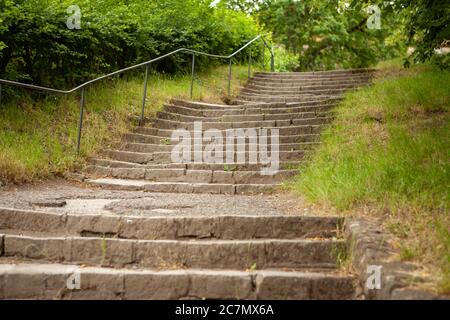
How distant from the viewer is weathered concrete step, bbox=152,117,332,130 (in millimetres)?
8273

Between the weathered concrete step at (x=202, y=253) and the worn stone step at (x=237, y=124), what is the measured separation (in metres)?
4.28

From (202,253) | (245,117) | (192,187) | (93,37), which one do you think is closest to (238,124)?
(245,117)

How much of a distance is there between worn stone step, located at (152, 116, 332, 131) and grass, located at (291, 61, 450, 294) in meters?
0.43

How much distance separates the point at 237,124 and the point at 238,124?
2 centimetres

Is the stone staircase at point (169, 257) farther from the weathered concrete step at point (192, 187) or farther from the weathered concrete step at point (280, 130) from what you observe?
the weathered concrete step at point (280, 130)

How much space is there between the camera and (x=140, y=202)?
18.5 feet

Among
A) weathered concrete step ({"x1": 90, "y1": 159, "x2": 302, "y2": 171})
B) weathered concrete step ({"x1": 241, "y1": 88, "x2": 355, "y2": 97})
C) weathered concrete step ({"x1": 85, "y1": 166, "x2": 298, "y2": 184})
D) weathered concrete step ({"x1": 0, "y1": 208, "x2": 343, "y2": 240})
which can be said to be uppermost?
weathered concrete step ({"x1": 241, "y1": 88, "x2": 355, "y2": 97})

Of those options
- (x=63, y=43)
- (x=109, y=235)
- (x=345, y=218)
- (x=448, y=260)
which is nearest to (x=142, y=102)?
(x=63, y=43)

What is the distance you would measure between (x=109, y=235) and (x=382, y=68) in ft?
35.0

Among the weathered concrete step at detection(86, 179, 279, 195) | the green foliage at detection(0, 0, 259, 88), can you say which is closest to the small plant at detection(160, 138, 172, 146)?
the weathered concrete step at detection(86, 179, 279, 195)

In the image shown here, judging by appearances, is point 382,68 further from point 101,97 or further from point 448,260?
point 448,260

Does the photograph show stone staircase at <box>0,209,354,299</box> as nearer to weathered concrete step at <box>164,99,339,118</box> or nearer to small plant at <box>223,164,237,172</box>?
small plant at <box>223,164,237,172</box>

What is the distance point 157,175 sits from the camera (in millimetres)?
7113

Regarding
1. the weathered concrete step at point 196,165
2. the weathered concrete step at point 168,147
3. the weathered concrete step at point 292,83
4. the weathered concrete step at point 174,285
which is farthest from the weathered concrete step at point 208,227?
the weathered concrete step at point 292,83
